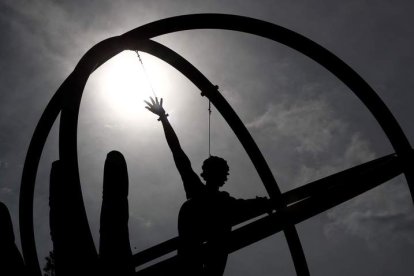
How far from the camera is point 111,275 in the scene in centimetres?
358

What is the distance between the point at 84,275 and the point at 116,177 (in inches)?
41.2

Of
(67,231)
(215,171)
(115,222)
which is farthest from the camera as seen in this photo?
(215,171)

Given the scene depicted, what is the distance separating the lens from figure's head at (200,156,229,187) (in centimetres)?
623

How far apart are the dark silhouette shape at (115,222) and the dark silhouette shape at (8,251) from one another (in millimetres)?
943

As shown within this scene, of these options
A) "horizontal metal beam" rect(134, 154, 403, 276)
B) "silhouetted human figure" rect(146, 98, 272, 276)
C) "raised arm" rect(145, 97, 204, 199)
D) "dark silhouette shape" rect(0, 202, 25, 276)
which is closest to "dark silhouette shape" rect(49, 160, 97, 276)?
"dark silhouette shape" rect(0, 202, 25, 276)

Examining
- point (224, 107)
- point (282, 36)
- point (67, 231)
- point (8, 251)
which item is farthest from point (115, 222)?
point (224, 107)

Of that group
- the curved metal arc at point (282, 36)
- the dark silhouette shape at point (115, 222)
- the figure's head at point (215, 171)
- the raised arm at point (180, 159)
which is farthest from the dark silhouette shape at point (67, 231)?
the curved metal arc at point (282, 36)

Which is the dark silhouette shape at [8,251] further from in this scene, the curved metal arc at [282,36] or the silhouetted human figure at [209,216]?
the curved metal arc at [282,36]

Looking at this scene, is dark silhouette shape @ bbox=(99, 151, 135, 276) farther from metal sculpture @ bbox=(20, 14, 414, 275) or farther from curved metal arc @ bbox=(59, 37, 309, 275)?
curved metal arc @ bbox=(59, 37, 309, 275)

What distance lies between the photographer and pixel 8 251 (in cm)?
403

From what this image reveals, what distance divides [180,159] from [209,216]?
2591 millimetres

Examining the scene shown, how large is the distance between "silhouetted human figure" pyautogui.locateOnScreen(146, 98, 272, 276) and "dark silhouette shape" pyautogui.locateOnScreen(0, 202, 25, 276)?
1.79m

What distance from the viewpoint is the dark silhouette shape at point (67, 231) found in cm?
377

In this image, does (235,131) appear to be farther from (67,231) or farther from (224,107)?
(67,231)
